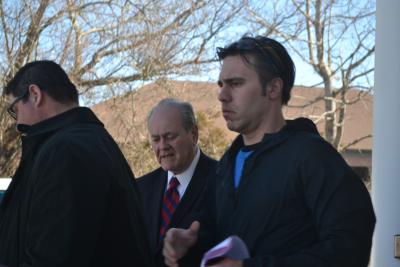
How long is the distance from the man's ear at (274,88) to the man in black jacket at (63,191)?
0.65 m

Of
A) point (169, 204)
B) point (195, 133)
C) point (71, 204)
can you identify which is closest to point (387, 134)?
point (195, 133)

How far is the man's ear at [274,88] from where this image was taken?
8.45 ft

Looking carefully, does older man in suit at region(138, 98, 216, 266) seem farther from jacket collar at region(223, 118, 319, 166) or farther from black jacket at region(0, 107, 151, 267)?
jacket collar at region(223, 118, 319, 166)

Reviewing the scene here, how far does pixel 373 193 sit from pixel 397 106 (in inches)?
21.3

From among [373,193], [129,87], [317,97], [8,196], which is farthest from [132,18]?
[8,196]

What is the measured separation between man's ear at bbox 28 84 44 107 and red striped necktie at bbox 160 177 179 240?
1.23 metres

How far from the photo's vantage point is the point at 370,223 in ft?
7.25

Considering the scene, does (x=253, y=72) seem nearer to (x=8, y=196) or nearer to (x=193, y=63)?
(x=8, y=196)

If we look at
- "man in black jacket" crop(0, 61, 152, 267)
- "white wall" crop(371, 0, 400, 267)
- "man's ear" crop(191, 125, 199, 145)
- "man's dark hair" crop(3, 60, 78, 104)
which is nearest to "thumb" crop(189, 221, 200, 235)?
"man in black jacket" crop(0, 61, 152, 267)

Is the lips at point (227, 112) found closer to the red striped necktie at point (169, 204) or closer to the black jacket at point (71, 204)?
the black jacket at point (71, 204)

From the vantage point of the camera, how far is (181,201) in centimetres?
376

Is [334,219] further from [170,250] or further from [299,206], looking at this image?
[170,250]

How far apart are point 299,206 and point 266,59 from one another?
60 cm

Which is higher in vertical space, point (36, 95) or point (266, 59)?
point (266, 59)
